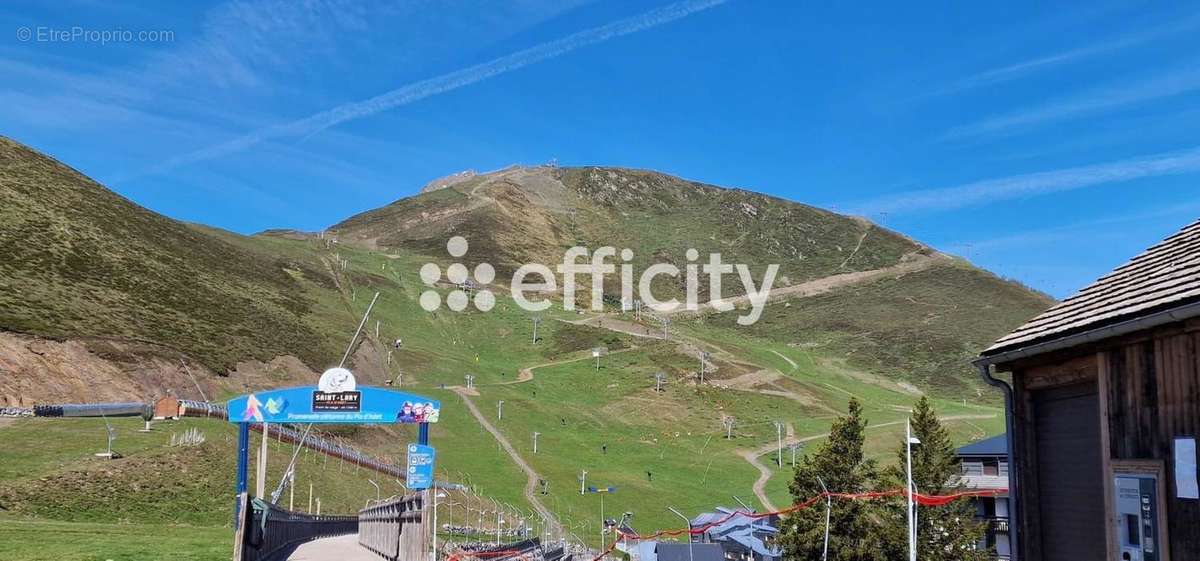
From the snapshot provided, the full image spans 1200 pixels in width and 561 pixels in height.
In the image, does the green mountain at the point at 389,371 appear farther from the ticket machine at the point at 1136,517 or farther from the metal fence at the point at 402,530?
the ticket machine at the point at 1136,517

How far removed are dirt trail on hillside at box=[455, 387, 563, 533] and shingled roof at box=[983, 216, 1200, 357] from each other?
168 feet

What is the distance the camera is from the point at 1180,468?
10398mm

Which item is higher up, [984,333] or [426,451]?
Result: [984,333]

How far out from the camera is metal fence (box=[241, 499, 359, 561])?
1714cm

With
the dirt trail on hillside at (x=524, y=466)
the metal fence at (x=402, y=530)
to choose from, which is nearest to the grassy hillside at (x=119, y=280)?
the dirt trail on hillside at (x=524, y=466)

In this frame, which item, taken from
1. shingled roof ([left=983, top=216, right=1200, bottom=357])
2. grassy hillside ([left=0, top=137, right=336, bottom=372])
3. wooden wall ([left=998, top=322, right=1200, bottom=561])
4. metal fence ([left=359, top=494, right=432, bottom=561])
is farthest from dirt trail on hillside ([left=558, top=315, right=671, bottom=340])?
wooden wall ([left=998, top=322, right=1200, bottom=561])

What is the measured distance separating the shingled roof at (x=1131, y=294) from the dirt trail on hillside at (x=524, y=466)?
51263 mm

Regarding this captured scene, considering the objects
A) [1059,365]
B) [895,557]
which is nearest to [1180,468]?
[1059,365]

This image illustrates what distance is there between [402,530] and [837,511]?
2691cm

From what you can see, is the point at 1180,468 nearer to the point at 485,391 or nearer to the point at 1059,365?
the point at 1059,365

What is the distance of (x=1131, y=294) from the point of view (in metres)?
12.0

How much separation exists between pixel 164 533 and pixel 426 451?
52.8 feet

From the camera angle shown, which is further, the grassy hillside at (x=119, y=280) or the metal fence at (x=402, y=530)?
the grassy hillside at (x=119, y=280)

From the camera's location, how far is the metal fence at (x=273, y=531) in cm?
1714
